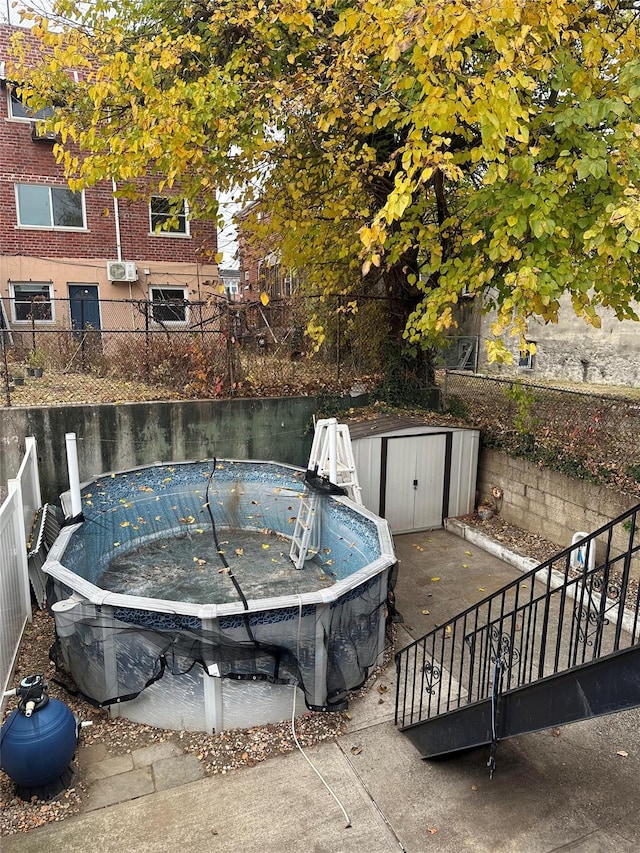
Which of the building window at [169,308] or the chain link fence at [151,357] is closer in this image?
the chain link fence at [151,357]

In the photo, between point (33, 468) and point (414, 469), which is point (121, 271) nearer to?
point (33, 468)

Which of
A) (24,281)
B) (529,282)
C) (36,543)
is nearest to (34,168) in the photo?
(24,281)

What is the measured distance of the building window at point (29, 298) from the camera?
14753 mm

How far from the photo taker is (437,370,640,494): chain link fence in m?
7.07

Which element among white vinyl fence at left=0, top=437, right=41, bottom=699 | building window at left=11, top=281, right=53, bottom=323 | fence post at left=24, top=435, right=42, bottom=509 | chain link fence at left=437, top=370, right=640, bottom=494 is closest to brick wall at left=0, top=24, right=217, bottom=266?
building window at left=11, top=281, right=53, bottom=323

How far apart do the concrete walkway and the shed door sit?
4.18 metres

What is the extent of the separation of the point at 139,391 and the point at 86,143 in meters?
3.82

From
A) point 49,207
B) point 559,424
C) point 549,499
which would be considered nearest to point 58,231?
point 49,207

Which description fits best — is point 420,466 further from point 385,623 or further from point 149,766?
point 149,766

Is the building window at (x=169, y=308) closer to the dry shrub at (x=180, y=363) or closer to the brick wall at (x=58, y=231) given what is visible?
the brick wall at (x=58, y=231)

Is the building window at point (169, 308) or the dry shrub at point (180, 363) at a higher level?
the building window at point (169, 308)

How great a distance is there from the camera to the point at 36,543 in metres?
6.22

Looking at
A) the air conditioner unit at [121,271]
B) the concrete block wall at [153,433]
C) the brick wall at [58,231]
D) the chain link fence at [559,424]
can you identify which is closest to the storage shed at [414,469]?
the chain link fence at [559,424]

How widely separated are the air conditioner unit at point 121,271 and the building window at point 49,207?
143 centimetres
